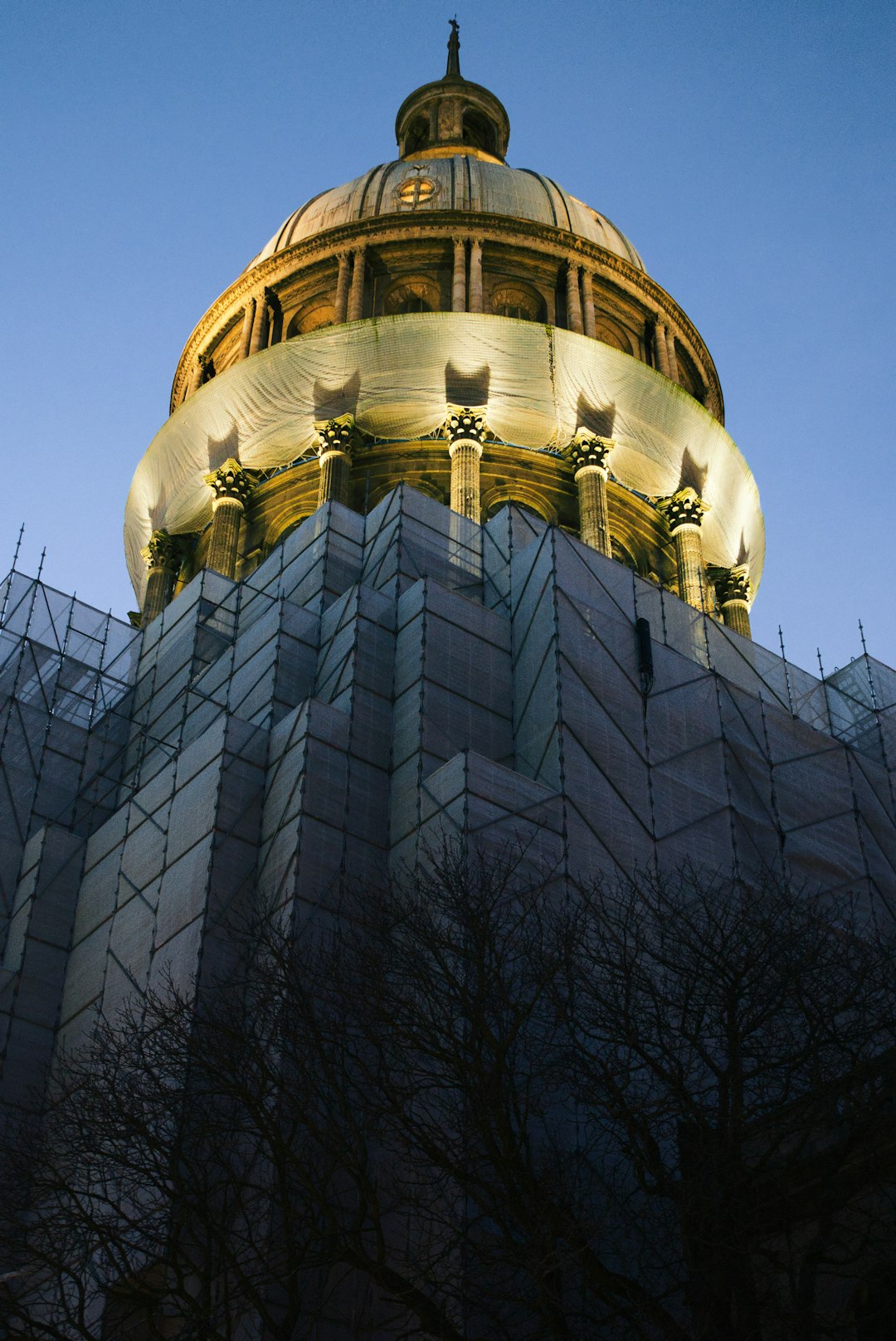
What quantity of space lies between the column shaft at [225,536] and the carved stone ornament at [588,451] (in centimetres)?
972

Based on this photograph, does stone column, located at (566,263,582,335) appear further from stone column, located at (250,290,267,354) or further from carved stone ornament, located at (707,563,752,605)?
stone column, located at (250,290,267,354)

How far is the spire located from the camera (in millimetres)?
75875

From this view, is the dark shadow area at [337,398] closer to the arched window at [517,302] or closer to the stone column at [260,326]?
the stone column at [260,326]

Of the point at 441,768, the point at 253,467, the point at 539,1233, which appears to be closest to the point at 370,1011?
the point at 539,1233

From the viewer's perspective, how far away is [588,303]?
52.3 m

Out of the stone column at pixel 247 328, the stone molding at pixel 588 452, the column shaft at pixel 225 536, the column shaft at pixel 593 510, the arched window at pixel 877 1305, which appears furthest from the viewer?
the stone column at pixel 247 328

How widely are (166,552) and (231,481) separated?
3334mm

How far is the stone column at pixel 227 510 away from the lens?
45969mm

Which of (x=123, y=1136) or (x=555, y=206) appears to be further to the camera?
(x=555, y=206)

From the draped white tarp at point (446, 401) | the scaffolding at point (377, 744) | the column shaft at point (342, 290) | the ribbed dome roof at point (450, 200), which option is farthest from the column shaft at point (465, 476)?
the ribbed dome roof at point (450, 200)

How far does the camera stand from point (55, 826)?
96.5 feet

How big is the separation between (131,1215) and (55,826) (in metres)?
9.66

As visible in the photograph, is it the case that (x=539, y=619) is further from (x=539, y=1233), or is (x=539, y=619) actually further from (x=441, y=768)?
(x=539, y=1233)

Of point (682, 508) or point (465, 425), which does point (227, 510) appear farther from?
point (682, 508)
